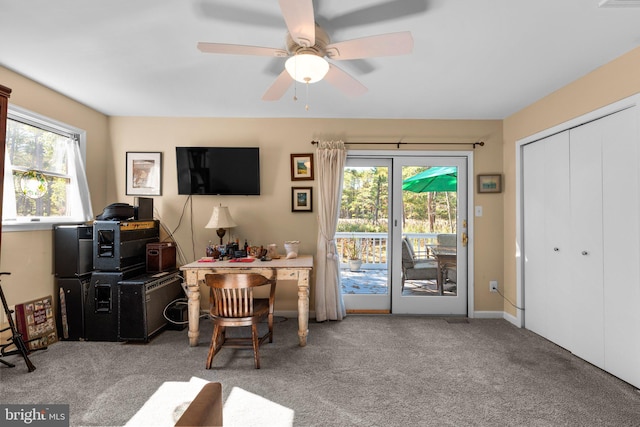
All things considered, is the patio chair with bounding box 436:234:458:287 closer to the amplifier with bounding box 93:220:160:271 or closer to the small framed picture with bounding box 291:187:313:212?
the small framed picture with bounding box 291:187:313:212

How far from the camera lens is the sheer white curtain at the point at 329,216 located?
12.1ft

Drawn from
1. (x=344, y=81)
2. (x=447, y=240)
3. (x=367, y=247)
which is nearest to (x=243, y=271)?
(x=367, y=247)

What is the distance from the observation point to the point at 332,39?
2135 mm

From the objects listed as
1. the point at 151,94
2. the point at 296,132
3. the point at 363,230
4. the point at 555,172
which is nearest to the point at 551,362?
the point at 555,172

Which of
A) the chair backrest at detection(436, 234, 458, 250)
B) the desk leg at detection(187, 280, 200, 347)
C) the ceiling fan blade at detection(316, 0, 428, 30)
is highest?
the ceiling fan blade at detection(316, 0, 428, 30)

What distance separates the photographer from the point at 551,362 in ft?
8.69

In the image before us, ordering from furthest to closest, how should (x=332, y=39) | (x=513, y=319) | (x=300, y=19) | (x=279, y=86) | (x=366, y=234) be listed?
(x=366, y=234)
(x=513, y=319)
(x=279, y=86)
(x=332, y=39)
(x=300, y=19)

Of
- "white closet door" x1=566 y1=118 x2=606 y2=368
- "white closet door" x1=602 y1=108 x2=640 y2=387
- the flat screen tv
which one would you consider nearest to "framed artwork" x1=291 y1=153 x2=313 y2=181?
the flat screen tv

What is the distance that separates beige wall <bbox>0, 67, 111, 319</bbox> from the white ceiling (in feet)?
0.42

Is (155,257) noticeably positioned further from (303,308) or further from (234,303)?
(303,308)

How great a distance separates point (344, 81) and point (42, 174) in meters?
3.15

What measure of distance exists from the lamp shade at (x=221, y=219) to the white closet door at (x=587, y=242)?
3469 millimetres

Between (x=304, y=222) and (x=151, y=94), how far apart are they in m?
2.18

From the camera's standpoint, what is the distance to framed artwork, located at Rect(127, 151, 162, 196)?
3.83 meters
